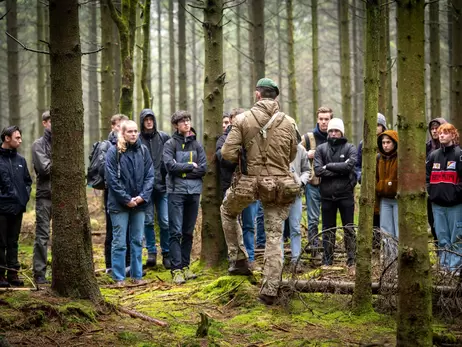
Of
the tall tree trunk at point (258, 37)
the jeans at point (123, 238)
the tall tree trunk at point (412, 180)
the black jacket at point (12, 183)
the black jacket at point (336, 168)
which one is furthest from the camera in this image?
the tall tree trunk at point (258, 37)

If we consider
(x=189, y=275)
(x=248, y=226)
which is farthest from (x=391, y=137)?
(x=189, y=275)

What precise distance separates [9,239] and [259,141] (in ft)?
13.1

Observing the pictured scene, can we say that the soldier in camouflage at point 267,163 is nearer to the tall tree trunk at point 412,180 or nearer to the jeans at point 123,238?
the jeans at point 123,238

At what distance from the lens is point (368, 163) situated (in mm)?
5484

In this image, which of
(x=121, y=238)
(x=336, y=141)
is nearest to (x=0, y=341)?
(x=121, y=238)

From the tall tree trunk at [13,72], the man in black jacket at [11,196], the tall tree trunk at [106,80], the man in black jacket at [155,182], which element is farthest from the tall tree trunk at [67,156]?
the tall tree trunk at [13,72]

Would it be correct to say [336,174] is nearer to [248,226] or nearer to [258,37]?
[248,226]

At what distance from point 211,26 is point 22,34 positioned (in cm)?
2428

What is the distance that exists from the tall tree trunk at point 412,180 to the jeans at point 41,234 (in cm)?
530

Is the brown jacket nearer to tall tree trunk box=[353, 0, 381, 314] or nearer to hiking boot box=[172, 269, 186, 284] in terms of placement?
tall tree trunk box=[353, 0, 381, 314]

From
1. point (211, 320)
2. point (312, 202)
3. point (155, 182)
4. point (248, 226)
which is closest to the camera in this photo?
point (211, 320)

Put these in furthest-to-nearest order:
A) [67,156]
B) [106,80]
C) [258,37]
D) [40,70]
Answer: [40,70], [258,37], [106,80], [67,156]

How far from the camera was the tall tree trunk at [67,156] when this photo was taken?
5395 millimetres

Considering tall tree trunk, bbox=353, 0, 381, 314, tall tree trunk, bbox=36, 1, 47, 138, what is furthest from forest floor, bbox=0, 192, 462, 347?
tall tree trunk, bbox=36, 1, 47, 138
